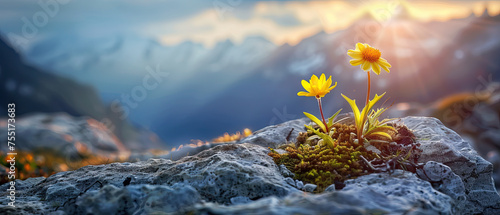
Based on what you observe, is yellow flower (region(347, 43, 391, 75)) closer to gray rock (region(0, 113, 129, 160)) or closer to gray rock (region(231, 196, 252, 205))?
gray rock (region(231, 196, 252, 205))

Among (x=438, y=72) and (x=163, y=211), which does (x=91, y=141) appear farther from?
(x=438, y=72)

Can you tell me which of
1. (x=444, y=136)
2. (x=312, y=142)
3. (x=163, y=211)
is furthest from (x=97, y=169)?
(x=444, y=136)

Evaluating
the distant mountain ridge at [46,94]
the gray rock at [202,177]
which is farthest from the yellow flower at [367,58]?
the distant mountain ridge at [46,94]

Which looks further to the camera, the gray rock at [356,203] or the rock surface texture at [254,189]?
the rock surface texture at [254,189]

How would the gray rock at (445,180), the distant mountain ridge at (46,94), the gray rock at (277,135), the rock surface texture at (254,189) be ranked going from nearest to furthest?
the rock surface texture at (254,189)
the gray rock at (445,180)
the gray rock at (277,135)
the distant mountain ridge at (46,94)

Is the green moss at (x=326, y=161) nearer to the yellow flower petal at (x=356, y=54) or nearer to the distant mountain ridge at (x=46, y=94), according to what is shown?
the yellow flower petal at (x=356, y=54)

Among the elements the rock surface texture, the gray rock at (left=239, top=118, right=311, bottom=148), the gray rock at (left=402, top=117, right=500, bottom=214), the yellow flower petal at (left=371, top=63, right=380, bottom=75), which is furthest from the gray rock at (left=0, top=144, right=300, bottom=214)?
the gray rock at (left=402, top=117, right=500, bottom=214)
